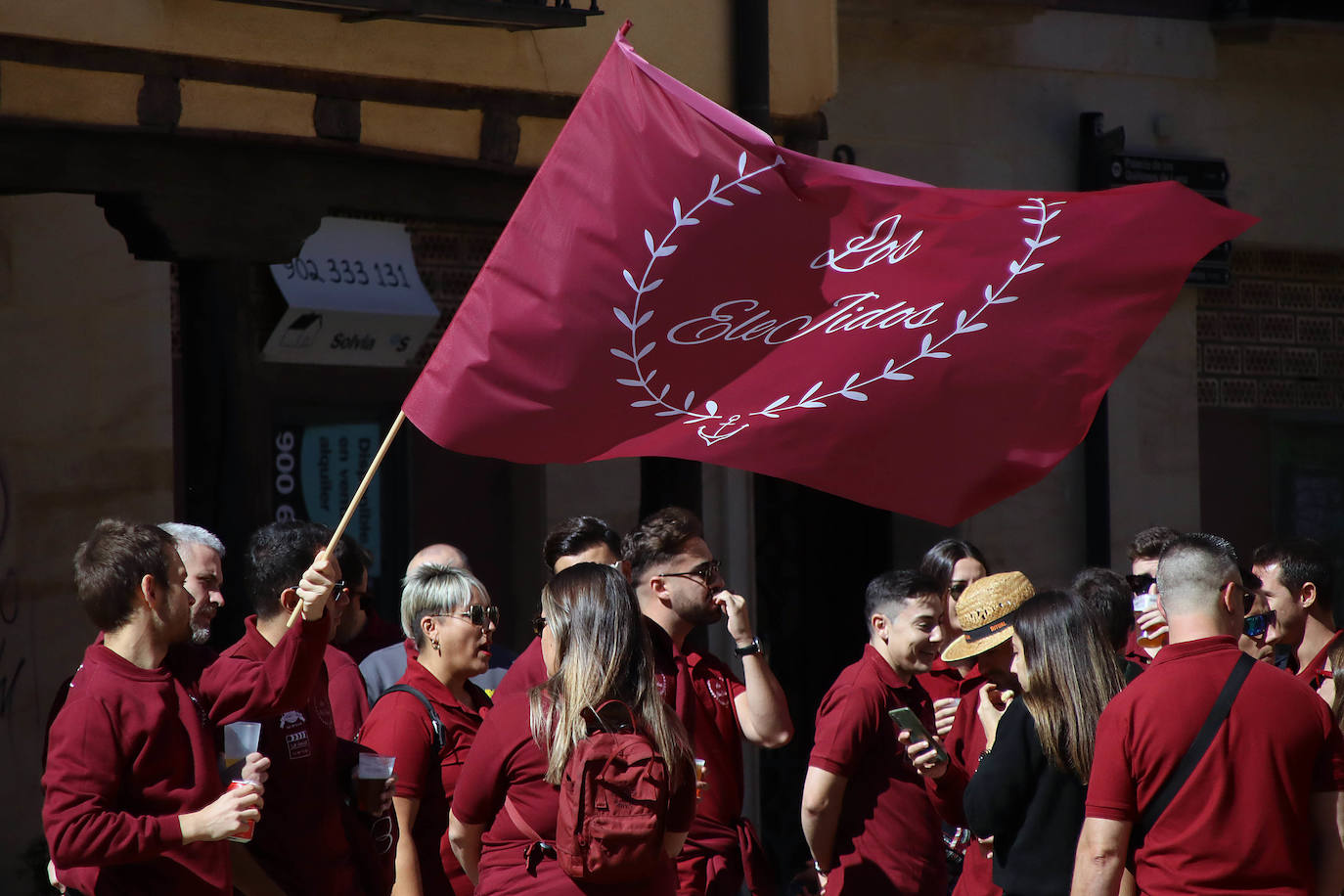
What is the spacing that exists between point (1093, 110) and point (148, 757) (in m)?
9.34

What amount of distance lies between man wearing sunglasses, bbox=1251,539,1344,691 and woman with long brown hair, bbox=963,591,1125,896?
7.84ft

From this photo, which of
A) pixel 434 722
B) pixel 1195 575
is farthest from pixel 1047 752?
pixel 434 722

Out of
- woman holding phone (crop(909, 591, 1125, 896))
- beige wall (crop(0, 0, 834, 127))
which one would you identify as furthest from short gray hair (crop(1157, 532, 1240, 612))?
beige wall (crop(0, 0, 834, 127))

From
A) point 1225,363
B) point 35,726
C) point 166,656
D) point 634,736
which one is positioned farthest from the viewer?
point 1225,363

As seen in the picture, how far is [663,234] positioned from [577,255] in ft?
0.84

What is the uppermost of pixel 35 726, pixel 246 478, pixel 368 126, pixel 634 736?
pixel 368 126

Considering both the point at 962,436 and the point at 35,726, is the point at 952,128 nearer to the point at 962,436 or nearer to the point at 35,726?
the point at 35,726

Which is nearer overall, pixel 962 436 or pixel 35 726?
pixel 962 436

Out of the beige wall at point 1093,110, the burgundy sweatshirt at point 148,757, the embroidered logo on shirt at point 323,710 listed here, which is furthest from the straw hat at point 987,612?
the beige wall at point 1093,110

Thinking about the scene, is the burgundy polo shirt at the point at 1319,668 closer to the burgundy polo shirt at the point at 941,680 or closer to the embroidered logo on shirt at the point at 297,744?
the burgundy polo shirt at the point at 941,680

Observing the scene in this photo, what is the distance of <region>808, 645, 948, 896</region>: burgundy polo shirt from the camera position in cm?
666

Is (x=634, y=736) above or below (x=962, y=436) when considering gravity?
below

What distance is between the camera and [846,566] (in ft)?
41.7

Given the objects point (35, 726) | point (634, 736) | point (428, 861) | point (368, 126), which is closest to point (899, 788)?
point (428, 861)
